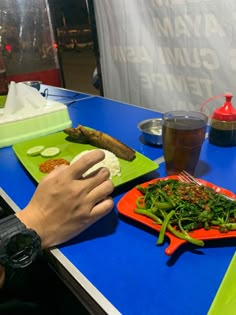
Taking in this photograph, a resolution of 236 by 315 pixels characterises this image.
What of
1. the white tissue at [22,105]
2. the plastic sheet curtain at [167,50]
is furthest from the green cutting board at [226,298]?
the plastic sheet curtain at [167,50]

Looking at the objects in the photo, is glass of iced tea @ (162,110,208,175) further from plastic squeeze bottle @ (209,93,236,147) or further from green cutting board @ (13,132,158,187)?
plastic squeeze bottle @ (209,93,236,147)

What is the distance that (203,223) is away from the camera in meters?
0.72

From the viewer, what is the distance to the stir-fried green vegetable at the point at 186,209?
71 centimetres

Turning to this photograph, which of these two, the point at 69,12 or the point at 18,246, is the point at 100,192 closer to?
the point at 18,246

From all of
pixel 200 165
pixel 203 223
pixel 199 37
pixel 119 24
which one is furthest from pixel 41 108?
pixel 119 24

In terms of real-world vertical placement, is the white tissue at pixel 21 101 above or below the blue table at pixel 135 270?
above

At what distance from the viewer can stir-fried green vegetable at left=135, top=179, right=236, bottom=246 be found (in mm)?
710

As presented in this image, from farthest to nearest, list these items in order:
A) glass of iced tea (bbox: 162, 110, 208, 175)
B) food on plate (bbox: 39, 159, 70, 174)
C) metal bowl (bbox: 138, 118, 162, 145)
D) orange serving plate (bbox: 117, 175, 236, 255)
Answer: metal bowl (bbox: 138, 118, 162, 145) → food on plate (bbox: 39, 159, 70, 174) → glass of iced tea (bbox: 162, 110, 208, 175) → orange serving plate (bbox: 117, 175, 236, 255)

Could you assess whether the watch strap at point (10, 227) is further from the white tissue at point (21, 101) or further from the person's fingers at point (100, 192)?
the white tissue at point (21, 101)

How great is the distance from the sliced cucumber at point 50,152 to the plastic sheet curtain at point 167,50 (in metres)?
1.40

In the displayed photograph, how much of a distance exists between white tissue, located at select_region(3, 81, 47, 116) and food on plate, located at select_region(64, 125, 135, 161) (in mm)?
313

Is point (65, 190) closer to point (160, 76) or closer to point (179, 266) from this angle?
point (179, 266)

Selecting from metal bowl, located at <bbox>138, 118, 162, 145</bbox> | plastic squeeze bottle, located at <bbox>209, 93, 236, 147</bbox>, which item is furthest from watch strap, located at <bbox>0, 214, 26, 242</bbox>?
plastic squeeze bottle, located at <bbox>209, 93, 236, 147</bbox>

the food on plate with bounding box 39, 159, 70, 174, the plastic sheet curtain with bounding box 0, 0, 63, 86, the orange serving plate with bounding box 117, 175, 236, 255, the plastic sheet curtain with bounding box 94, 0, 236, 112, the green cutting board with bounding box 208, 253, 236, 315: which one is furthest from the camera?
the plastic sheet curtain with bounding box 0, 0, 63, 86
